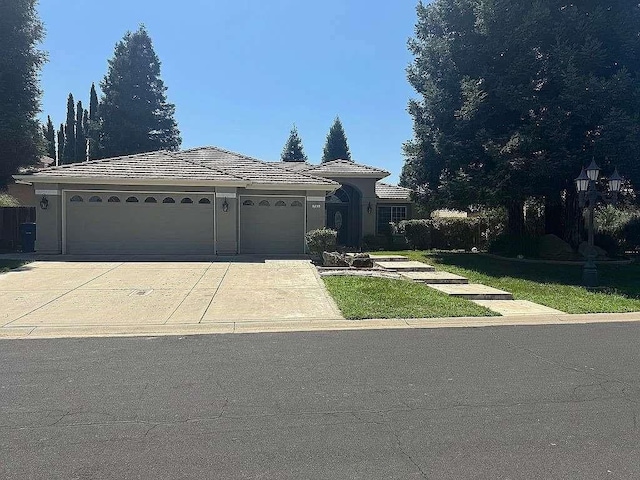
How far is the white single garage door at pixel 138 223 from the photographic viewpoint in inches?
733

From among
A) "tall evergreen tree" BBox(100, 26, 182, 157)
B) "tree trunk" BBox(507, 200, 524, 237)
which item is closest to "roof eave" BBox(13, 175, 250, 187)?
"tree trunk" BBox(507, 200, 524, 237)

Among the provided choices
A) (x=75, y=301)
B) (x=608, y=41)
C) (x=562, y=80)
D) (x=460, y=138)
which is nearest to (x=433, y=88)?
(x=460, y=138)

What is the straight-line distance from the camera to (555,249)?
18922mm

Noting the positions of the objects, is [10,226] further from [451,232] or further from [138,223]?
[451,232]

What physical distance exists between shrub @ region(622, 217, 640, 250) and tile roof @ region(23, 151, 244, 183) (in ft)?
58.7

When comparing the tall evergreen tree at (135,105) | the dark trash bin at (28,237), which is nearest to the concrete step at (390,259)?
the dark trash bin at (28,237)

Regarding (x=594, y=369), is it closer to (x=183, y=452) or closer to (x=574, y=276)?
(x=183, y=452)

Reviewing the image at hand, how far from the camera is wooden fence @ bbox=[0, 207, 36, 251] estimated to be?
2023 cm

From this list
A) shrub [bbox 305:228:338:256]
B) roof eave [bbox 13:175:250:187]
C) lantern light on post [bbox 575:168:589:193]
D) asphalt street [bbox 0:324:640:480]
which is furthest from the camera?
roof eave [bbox 13:175:250:187]

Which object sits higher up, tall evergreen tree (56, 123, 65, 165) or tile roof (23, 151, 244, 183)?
tall evergreen tree (56, 123, 65, 165)

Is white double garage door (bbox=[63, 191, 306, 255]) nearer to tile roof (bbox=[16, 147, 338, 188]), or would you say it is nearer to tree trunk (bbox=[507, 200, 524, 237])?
tile roof (bbox=[16, 147, 338, 188])

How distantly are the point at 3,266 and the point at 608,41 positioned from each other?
21233 millimetres

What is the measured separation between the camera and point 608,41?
1666 cm

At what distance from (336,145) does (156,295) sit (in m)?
46.8
